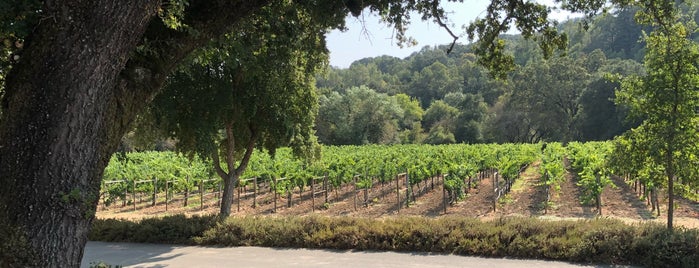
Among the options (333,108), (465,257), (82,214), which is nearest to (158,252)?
(465,257)

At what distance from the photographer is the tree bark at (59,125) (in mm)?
3436

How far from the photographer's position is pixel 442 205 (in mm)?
17766

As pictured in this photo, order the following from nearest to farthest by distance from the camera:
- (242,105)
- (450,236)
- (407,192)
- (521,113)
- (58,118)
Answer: (58,118)
(450,236)
(242,105)
(407,192)
(521,113)

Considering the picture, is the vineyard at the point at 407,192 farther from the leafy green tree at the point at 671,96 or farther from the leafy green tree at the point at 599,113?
the leafy green tree at the point at 599,113

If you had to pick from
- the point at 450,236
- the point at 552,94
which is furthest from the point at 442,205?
the point at 552,94

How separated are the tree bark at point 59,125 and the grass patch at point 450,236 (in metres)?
6.28

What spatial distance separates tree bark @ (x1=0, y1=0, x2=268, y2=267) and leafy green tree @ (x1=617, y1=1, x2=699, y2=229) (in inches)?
315

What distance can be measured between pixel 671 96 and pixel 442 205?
10.2 m

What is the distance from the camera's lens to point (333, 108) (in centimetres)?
7494

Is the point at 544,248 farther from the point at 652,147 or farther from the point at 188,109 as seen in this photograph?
the point at 188,109

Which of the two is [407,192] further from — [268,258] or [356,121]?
[356,121]

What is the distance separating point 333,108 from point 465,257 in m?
66.9

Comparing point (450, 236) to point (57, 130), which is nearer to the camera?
point (57, 130)

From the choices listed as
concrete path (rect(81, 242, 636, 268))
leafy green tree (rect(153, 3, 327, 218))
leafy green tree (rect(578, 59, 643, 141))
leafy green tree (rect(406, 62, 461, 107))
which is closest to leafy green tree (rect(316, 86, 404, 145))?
leafy green tree (rect(578, 59, 643, 141))
